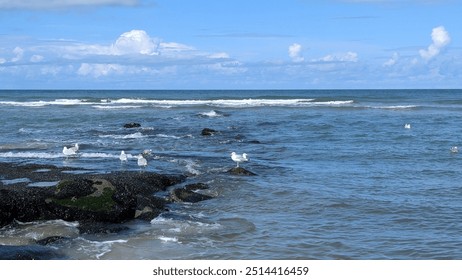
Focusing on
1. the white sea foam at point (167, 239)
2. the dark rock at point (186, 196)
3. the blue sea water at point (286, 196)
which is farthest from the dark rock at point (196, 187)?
the white sea foam at point (167, 239)

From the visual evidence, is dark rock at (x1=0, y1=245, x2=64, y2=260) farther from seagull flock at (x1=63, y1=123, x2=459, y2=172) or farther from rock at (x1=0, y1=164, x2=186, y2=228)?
seagull flock at (x1=63, y1=123, x2=459, y2=172)

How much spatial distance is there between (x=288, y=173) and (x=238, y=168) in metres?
1.49

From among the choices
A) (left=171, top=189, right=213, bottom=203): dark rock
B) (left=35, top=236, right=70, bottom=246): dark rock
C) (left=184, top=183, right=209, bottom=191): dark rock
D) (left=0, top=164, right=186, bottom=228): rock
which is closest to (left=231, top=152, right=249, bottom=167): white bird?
(left=184, top=183, right=209, bottom=191): dark rock

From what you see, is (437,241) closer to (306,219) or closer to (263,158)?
(306,219)

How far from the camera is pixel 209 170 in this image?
57.7 ft

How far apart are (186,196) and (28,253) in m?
5.08

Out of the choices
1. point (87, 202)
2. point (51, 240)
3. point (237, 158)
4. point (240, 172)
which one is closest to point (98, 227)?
point (87, 202)

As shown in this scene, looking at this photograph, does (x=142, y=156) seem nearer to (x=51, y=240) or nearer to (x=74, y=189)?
(x=74, y=189)

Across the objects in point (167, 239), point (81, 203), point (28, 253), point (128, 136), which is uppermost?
point (81, 203)

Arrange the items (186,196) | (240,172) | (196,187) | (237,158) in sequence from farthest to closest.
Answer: (237,158) → (240,172) → (196,187) → (186,196)

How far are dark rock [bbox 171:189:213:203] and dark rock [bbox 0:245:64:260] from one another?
14.0 feet

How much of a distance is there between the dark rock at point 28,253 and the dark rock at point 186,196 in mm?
4258

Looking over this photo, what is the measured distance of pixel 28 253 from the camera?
8.98 metres

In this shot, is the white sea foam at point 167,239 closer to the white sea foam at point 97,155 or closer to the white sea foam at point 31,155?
the white sea foam at point 97,155
